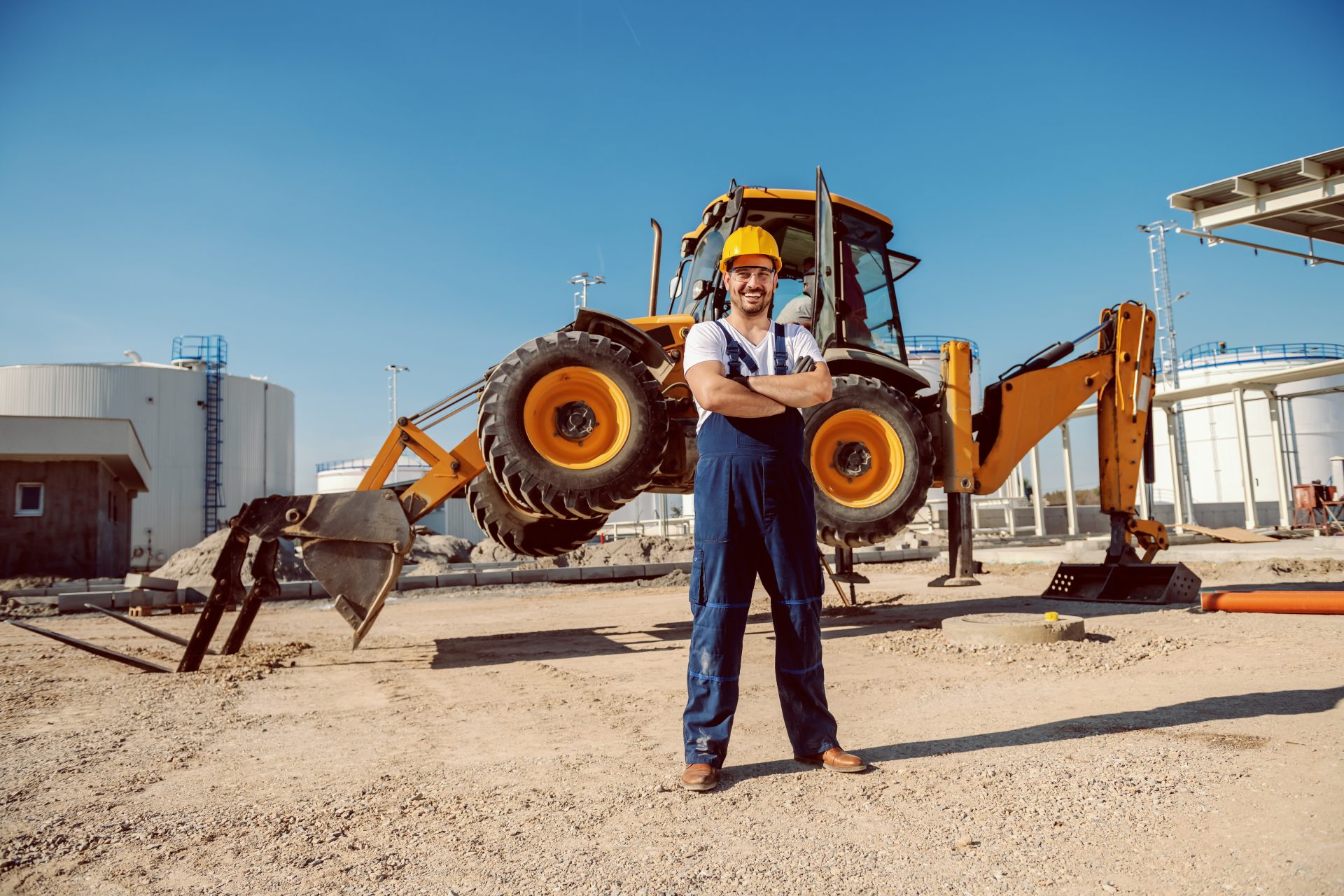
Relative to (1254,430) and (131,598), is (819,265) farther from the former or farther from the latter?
(1254,430)

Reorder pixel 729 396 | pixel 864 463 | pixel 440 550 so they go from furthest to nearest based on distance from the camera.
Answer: pixel 440 550
pixel 864 463
pixel 729 396

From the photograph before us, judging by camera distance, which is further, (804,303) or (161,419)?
(161,419)

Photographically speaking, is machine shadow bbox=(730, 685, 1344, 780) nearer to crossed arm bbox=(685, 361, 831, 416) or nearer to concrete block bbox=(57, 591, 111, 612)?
crossed arm bbox=(685, 361, 831, 416)

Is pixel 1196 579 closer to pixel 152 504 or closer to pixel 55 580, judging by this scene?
pixel 55 580

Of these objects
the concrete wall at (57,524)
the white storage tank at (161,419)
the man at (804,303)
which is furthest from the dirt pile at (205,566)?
the white storage tank at (161,419)

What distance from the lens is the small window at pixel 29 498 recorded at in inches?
702

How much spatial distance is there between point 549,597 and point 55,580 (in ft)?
35.9

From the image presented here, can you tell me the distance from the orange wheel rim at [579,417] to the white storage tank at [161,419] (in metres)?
29.9

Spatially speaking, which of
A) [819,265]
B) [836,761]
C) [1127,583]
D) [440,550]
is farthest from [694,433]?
[440,550]

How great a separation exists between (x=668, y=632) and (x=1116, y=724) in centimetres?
470

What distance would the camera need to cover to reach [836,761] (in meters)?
3.07

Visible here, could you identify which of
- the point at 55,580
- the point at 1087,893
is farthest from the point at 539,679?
the point at 55,580

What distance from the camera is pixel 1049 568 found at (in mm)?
13578

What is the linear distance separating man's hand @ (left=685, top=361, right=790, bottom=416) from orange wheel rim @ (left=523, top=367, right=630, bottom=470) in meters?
2.97
